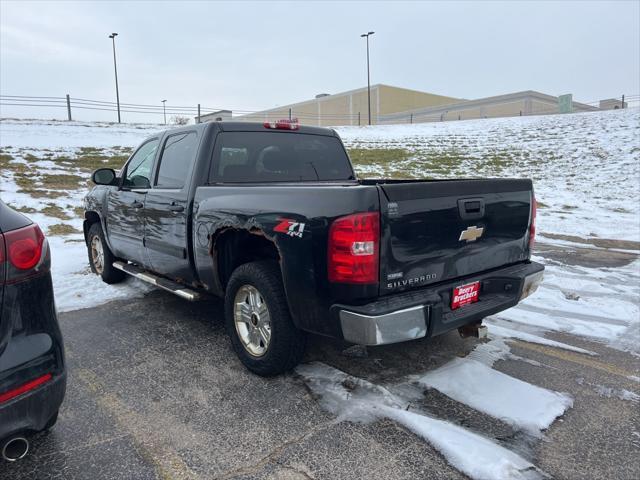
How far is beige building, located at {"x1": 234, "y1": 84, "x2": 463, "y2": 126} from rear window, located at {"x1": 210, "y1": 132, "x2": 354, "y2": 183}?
1838 inches

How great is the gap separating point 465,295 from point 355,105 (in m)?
54.4

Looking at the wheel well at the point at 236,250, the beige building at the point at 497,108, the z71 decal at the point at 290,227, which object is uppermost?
the beige building at the point at 497,108

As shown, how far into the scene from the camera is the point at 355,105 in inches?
2164

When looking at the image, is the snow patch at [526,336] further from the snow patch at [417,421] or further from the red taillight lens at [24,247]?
the red taillight lens at [24,247]

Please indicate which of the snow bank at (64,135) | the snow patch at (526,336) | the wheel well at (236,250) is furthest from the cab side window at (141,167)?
the snow bank at (64,135)

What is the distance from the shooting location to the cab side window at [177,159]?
13.6ft

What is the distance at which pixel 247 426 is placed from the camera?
2781 millimetres

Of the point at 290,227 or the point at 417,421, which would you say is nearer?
the point at 417,421

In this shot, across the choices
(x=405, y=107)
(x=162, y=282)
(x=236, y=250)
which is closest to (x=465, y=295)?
(x=236, y=250)

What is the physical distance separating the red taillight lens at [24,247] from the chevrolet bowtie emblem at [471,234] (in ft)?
7.72

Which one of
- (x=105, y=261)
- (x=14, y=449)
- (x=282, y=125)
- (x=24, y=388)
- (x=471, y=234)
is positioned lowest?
(x=14, y=449)

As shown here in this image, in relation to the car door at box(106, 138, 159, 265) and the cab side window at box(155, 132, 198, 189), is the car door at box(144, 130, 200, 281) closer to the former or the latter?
the cab side window at box(155, 132, 198, 189)

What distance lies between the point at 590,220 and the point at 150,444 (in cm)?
1091

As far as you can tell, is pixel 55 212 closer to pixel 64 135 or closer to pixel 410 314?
pixel 410 314
